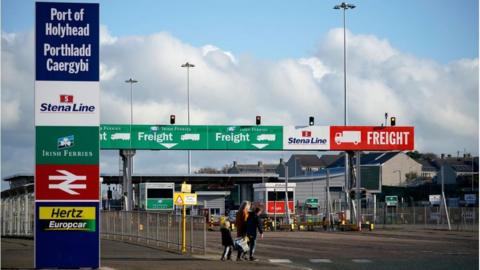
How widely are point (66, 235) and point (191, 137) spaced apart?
34488mm

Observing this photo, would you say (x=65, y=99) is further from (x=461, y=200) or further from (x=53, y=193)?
(x=461, y=200)

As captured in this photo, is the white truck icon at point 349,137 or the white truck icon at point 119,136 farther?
the white truck icon at point 349,137

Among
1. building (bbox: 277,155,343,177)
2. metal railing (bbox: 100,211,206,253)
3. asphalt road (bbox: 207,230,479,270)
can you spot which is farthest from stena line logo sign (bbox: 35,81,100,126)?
building (bbox: 277,155,343,177)

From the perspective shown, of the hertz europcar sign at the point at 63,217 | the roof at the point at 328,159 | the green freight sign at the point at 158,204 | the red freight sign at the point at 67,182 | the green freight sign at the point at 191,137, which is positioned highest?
the roof at the point at 328,159

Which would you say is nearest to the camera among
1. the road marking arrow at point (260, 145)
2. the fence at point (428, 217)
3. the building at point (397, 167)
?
the road marking arrow at point (260, 145)

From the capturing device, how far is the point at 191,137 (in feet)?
177

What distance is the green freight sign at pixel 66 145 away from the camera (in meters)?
19.6

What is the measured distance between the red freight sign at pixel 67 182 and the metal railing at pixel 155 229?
8659mm

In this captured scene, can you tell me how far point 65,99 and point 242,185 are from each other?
86049 mm

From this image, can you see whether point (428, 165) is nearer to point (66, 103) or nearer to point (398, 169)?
point (398, 169)

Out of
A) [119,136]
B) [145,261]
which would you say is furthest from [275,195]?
[145,261]

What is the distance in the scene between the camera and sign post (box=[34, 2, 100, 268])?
64.1 ft

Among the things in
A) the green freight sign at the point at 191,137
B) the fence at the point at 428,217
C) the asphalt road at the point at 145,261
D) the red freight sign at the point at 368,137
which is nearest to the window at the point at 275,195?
→ the fence at the point at 428,217

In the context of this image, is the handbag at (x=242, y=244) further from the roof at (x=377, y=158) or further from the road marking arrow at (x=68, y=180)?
the roof at (x=377, y=158)
